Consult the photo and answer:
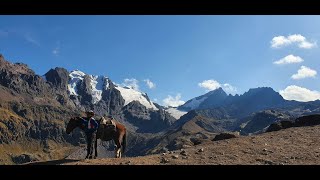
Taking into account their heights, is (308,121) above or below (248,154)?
above

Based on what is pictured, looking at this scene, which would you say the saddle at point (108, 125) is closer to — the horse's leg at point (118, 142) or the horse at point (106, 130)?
the horse at point (106, 130)

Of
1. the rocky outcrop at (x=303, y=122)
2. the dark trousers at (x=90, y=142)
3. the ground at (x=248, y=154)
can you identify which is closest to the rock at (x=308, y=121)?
the rocky outcrop at (x=303, y=122)

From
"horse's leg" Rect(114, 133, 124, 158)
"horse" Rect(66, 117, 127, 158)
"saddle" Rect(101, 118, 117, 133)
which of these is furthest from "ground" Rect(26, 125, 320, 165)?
"horse's leg" Rect(114, 133, 124, 158)

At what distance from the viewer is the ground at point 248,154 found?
2214 centimetres

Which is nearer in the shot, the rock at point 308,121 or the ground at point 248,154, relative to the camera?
the ground at point 248,154

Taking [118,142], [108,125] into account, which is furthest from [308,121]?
[108,125]

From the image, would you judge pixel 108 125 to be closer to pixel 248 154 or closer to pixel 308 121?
pixel 248 154

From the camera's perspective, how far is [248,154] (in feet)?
81.4
